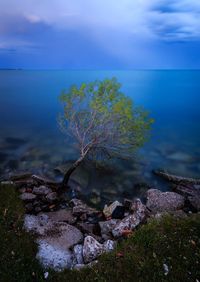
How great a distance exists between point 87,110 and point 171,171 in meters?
12.2

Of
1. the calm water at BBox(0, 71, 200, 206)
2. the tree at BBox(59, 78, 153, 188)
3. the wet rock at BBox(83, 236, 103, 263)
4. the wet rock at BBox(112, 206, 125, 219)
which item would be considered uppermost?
the tree at BBox(59, 78, 153, 188)

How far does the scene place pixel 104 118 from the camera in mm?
23125

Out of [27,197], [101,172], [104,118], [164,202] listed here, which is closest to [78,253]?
[27,197]

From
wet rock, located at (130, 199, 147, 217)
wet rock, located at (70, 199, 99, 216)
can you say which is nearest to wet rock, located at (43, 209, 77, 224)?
wet rock, located at (70, 199, 99, 216)

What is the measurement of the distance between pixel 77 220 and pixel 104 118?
9.09m

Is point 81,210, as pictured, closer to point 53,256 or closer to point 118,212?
point 118,212

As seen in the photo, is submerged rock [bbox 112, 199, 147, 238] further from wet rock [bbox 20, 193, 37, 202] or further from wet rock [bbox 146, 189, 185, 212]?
wet rock [bbox 20, 193, 37, 202]

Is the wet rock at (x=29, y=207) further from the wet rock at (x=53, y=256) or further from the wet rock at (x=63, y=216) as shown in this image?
the wet rock at (x=53, y=256)

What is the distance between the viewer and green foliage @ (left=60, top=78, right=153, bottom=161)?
22703 millimetres

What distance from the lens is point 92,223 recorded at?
17.8 metres

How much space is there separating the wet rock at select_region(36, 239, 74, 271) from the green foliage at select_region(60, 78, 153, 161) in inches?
430

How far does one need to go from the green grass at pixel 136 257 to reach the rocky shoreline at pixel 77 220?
72 cm

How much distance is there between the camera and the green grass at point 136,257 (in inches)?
450

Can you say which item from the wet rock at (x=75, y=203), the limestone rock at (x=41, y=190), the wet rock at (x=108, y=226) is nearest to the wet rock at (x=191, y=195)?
the wet rock at (x=108, y=226)
